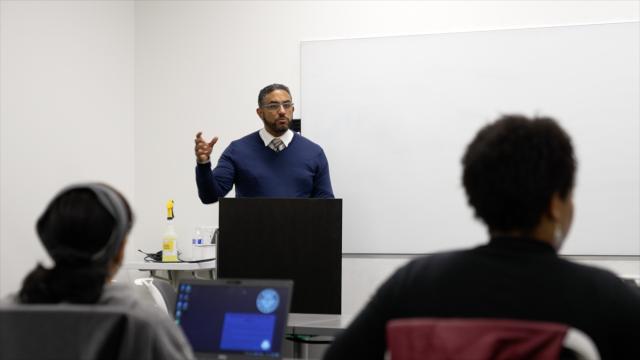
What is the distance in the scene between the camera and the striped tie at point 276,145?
364 centimetres

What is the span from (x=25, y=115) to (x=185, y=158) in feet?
3.69

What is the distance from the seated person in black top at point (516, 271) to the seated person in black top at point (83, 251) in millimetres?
406

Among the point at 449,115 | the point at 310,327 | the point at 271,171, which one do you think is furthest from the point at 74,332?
the point at 449,115

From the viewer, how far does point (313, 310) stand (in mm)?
2502

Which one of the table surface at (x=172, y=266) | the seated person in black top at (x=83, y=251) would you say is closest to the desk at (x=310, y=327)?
the seated person in black top at (x=83, y=251)

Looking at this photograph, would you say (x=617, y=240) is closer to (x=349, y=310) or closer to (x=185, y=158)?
(x=349, y=310)

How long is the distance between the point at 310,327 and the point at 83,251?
99cm

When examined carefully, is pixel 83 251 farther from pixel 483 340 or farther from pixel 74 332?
pixel 483 340

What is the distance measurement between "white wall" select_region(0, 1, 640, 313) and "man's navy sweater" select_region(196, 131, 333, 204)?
0.73 meters

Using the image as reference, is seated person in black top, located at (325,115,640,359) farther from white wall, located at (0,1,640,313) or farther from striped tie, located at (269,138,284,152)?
white wall, located at (0,1,640,313)

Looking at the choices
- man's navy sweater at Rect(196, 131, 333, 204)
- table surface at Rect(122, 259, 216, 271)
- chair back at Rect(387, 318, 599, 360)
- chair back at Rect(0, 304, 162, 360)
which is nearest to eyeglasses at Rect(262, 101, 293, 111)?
man's navy sweater at Rect(196, 131, 333, 204)

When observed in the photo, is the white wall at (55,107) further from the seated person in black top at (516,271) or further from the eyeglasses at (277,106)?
the seated person in black top at (516,271)

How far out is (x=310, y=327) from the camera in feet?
7.02

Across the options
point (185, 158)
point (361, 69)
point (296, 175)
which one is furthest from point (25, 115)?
point (361, 69)
